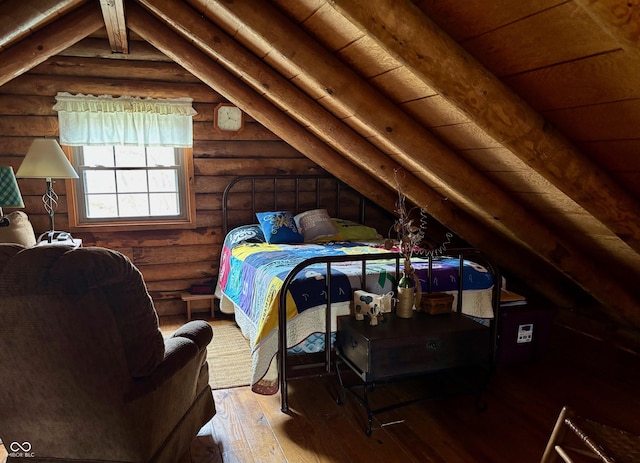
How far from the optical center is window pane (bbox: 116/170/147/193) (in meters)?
4.05

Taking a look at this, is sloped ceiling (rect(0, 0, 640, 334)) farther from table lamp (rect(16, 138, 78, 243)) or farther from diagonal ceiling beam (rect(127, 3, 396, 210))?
table lamp (rect(16, 138, 78, 243))

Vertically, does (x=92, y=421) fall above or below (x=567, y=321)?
above

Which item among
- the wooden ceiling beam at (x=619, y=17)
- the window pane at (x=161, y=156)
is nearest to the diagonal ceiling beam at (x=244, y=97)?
the window pane at (x=161, y=156)

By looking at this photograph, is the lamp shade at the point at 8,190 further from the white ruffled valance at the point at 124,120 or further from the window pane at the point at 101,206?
the window pane at the point at 101,206

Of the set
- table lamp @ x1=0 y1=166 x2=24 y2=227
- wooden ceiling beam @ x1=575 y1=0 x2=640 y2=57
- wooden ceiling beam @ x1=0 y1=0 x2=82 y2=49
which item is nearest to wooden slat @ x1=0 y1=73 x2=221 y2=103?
table lamp @ x1=0 y1=166 x2=24 y2=227

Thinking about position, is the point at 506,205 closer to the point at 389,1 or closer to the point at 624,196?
the point at 624,196

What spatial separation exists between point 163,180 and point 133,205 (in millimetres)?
353

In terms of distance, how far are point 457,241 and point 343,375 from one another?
1957mm

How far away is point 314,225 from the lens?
13.1 ft

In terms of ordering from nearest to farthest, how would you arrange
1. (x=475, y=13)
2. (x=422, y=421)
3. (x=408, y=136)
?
(x=475, y=13)
(x=422, y=421)
(x=408, y=136)

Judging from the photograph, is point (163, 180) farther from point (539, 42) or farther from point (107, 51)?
point (539, 42)

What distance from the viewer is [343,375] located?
9.39ft

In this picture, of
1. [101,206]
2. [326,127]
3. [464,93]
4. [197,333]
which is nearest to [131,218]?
[101,206]

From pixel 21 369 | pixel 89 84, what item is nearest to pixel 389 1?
pixel 21 369
